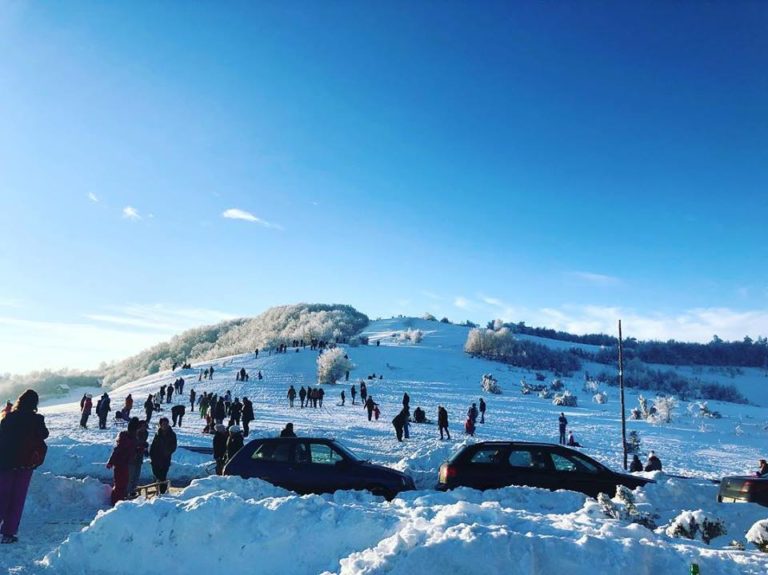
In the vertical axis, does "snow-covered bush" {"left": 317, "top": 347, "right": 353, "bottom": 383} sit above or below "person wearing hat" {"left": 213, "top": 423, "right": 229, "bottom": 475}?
above

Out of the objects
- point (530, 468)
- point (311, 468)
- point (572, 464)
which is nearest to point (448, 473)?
point (530, 468)

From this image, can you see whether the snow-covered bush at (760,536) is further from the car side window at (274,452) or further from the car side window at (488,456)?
the car side window at (274,452)

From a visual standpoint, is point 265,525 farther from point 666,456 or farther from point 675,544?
point 666,456

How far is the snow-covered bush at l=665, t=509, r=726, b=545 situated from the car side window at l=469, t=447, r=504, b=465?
4.01m

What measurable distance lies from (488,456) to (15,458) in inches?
295

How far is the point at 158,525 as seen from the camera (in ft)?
21.0

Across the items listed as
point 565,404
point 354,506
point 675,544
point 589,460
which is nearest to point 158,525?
point 354,506

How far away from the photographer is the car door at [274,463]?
982 cm

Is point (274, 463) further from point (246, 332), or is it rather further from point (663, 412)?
point (246, 332)

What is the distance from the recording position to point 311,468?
994 cm

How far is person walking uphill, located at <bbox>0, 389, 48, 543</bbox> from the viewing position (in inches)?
282

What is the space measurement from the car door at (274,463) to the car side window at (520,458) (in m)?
4.00

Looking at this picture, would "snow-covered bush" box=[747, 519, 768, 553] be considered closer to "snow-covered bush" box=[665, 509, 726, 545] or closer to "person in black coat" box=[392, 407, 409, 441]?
"snow-covered bush" box=[665, 509, 726, 545]

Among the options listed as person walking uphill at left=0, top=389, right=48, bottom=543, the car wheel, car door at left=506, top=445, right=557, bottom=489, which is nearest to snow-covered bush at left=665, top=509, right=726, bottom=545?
car door at left=506, top=445, right=557, bottom=489
